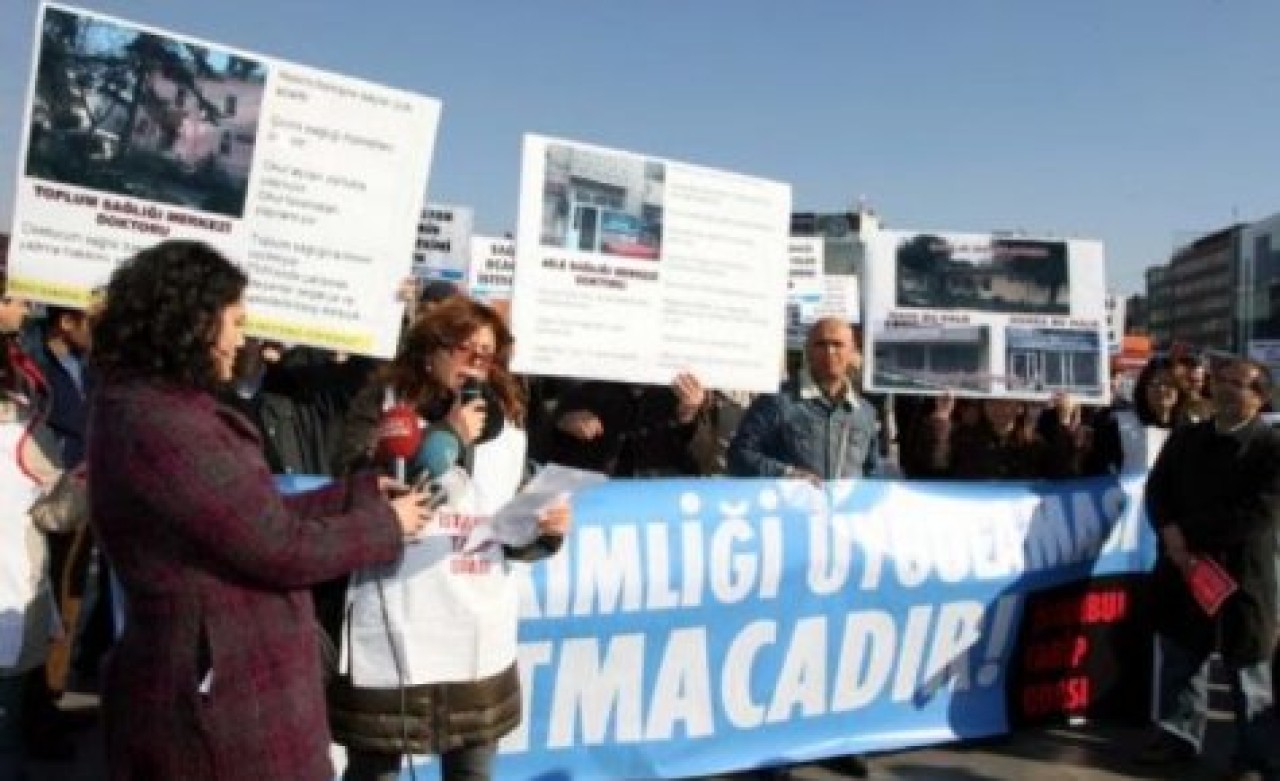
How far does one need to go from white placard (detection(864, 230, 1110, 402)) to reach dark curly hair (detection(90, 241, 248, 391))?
4.29 meters

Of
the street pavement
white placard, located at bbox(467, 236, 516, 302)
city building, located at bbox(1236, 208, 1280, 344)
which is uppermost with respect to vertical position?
city building, located at bbox(1236, 208, 1280, 344)

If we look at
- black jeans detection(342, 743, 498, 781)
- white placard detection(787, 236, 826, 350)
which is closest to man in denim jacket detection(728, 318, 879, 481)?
black jeans detection(342, 743, 498, 781)

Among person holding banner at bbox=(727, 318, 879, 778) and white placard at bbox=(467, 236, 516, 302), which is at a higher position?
white placard at bbox=(467, 236, 516, 302)

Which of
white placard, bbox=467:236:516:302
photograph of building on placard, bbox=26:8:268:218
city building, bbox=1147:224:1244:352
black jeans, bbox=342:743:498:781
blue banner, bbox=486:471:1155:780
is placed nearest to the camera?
black jeans, bbox=342:743:498:781

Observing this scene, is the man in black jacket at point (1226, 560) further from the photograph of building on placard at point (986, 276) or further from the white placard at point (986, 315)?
the photograph of building on placard at point (986, 276)

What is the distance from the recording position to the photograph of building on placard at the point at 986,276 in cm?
624

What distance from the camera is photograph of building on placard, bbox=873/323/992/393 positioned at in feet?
20.2

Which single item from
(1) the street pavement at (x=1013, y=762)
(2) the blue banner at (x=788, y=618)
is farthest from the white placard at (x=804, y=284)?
(1) the street pavement at (x=1013, y=762)

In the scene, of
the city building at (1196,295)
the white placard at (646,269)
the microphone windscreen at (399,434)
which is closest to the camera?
the microphone windscreen at (399,434)

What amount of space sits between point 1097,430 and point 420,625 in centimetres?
450

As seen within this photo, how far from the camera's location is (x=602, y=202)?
504 centimetres

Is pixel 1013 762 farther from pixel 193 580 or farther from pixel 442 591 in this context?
pixel 193 580

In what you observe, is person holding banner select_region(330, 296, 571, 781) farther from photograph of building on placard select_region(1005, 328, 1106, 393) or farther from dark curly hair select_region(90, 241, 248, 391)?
photograph of building on placard select_region(1005, 328, 1106, 393)

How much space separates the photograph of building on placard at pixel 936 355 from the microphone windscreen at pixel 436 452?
11.8 feet
